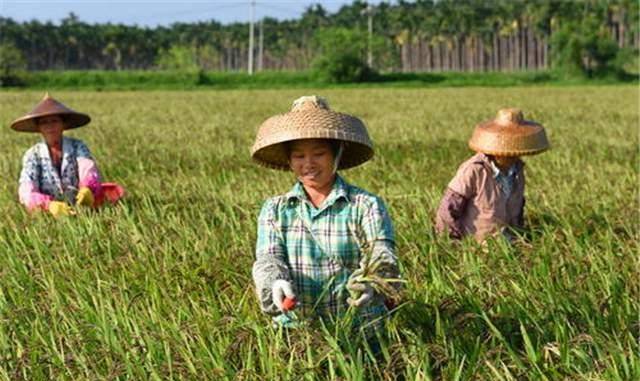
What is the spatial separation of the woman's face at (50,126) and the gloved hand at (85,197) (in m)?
0.53

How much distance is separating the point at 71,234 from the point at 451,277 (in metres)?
1.91

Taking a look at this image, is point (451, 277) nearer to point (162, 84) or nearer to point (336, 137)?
point (336, 137)

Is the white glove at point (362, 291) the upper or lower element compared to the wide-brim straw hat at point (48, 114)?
lower

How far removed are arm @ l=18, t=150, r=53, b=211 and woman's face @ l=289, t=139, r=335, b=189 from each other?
278 cm

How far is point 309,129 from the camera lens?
8.02 feet

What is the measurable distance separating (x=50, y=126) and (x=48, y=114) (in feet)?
0.56

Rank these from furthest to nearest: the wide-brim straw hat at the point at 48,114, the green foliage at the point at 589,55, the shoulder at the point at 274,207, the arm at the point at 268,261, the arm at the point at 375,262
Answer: the green foliage at the point at 589,55 < the wide-brim straw hat at the point at 48,114 < the shoulder at the point at 274,207 < the arm at the point at 268,261 < the arm at the point at 375,262

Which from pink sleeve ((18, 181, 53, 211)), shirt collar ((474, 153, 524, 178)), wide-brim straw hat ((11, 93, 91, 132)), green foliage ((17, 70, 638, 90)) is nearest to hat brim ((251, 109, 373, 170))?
shirt collar ((474, 153, 524, 178))

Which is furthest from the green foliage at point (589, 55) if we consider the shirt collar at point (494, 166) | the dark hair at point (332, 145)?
the dark hair at point (332, 145)

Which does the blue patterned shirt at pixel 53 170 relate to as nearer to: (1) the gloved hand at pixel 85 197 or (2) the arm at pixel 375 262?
(1) the gloved hand at pixel 85 197

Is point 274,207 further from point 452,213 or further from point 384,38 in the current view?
point 384,38

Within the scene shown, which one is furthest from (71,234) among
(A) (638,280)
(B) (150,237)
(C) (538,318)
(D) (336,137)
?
(A) (638,280)

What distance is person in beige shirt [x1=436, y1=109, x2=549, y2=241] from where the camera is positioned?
4168 mm

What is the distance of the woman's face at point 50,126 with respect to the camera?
5.31 m
